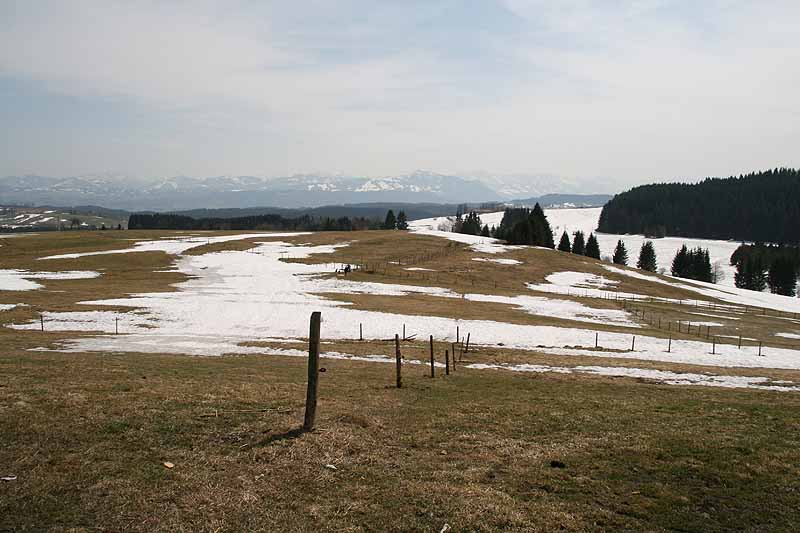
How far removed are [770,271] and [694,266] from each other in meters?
18.3

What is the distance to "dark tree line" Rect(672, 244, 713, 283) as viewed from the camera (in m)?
142

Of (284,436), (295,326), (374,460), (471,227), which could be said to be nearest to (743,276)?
(471,227)

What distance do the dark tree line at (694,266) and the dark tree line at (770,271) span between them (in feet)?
28.4

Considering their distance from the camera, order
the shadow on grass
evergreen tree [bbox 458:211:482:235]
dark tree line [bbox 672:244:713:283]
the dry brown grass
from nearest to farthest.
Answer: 1. the dry brown grass
2. the shadow on grass
3. dark tree line [bbox 672:244:713:283]
4. evergreen tree [bbox 458:211:482:235]

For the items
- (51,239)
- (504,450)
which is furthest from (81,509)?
(51,239)

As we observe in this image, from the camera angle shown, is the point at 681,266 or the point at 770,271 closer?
the point at 770,271

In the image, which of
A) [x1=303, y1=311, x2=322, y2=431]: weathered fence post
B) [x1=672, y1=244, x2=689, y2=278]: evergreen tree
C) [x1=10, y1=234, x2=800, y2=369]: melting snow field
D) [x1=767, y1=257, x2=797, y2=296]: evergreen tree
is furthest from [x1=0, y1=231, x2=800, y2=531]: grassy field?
[x1=672, y1=244, x2=689, y2=278]: evergreen tree

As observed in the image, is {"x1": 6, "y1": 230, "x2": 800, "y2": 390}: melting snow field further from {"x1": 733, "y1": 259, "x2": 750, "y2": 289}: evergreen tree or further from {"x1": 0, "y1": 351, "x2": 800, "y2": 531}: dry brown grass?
{"x1": 733, "y1": 259, "x2": 750, "y2": 289}: evergreen tree

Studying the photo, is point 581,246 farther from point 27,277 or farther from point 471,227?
point 27,277

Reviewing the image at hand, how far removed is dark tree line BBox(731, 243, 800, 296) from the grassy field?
453 feet

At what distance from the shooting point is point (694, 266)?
478 feet

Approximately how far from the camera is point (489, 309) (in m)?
55.1

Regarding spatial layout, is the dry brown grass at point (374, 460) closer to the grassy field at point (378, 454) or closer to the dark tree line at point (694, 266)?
the grassy field at point (378, 454)

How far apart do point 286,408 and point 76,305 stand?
4036 centimetres
